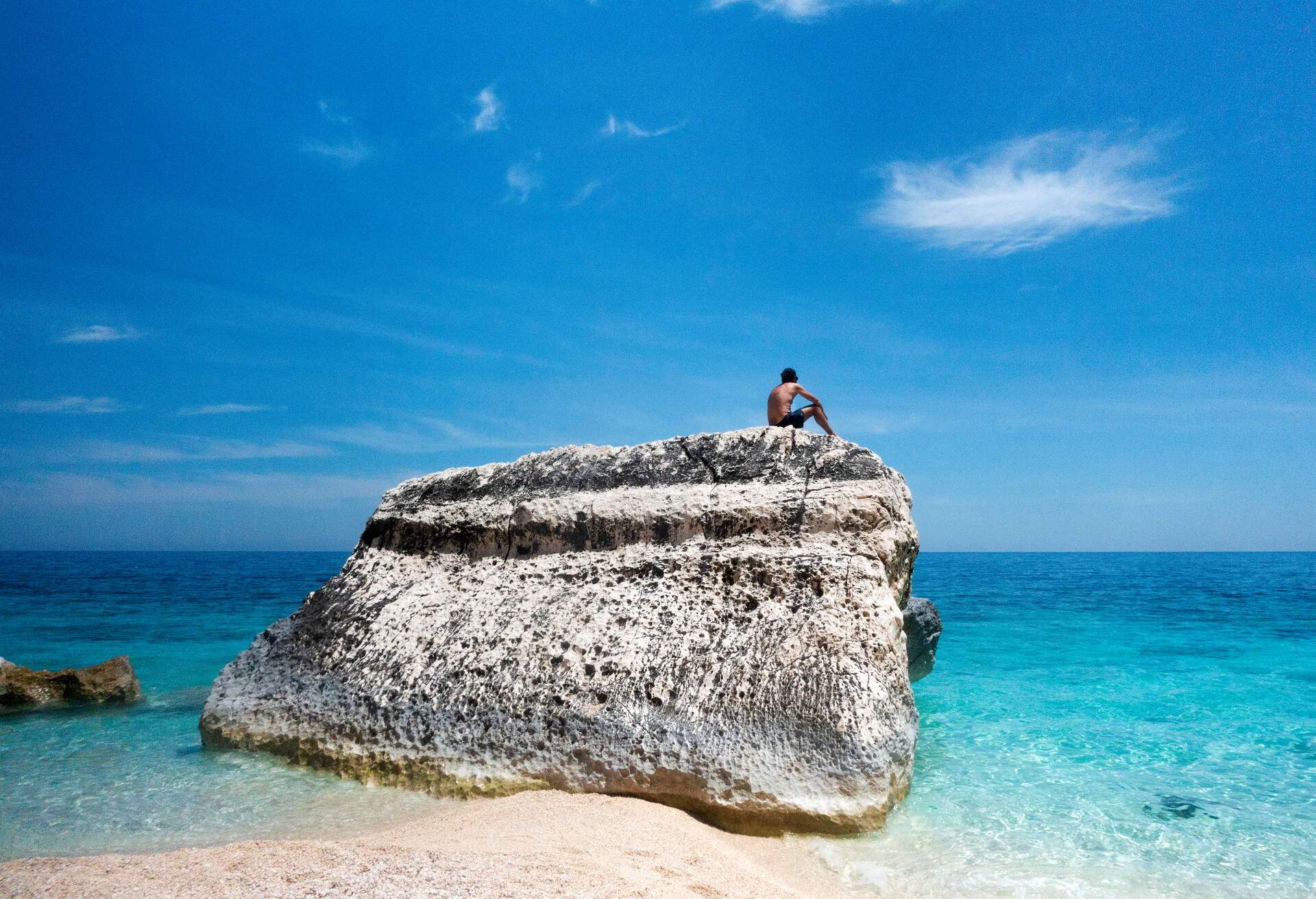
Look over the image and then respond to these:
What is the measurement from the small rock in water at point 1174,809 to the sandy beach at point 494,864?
8.77ft

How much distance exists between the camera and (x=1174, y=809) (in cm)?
475

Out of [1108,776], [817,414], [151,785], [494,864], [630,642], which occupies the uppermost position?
[817,414]

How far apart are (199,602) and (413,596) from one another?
18.4 m

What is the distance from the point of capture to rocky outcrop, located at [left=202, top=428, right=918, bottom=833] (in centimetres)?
393

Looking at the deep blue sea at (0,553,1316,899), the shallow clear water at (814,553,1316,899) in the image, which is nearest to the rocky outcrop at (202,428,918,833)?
the deep blue sea at (0,553,1316,899)

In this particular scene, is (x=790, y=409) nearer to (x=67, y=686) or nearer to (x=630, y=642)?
(x=630, y=642)

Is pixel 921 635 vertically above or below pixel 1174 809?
above

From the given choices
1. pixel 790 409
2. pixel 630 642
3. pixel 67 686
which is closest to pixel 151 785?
pixel 630 642

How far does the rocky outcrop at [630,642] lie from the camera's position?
393 cm

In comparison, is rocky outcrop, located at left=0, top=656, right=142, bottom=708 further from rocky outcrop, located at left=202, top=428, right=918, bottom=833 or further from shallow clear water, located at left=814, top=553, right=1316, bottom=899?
shallow clear water, located at left=814, top=553, right=1316, bottom=899

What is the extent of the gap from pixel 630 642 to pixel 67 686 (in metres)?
6.53

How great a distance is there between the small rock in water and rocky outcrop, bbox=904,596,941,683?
10.5 feet

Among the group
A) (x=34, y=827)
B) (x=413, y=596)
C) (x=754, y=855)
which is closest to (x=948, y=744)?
(x=754, y=855)

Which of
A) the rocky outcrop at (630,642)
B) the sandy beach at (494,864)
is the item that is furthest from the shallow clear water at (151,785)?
the sandy beach at (494,864)
